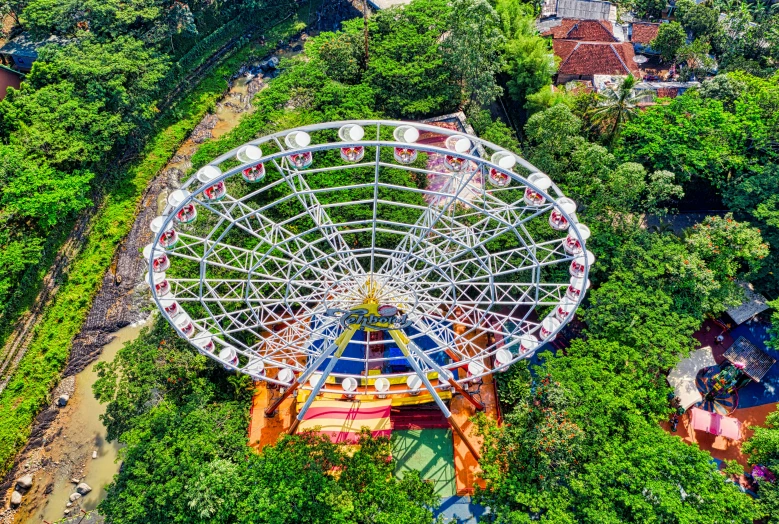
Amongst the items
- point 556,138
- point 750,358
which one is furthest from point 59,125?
point 750,358

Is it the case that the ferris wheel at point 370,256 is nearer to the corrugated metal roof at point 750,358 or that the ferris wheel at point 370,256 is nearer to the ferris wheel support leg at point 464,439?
the ferris wheel support leg at point 464,439

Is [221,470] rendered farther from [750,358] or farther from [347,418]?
[750,358]

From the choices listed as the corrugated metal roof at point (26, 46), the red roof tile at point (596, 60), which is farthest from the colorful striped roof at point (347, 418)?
the corrugated metal roof at point (26, 46)

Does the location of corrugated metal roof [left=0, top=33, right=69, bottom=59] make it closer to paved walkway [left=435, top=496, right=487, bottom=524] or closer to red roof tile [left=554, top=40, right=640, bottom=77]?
red roof tile [left=554, top=40, right=640, bottom=77]

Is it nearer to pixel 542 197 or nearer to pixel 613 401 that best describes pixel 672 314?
pixel 613 401

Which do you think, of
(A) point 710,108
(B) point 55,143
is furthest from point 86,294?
(A) point 710,108

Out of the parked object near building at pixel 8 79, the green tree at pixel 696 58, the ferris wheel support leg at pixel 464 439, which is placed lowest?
the ferris wheel support leg at pixel 464 439
